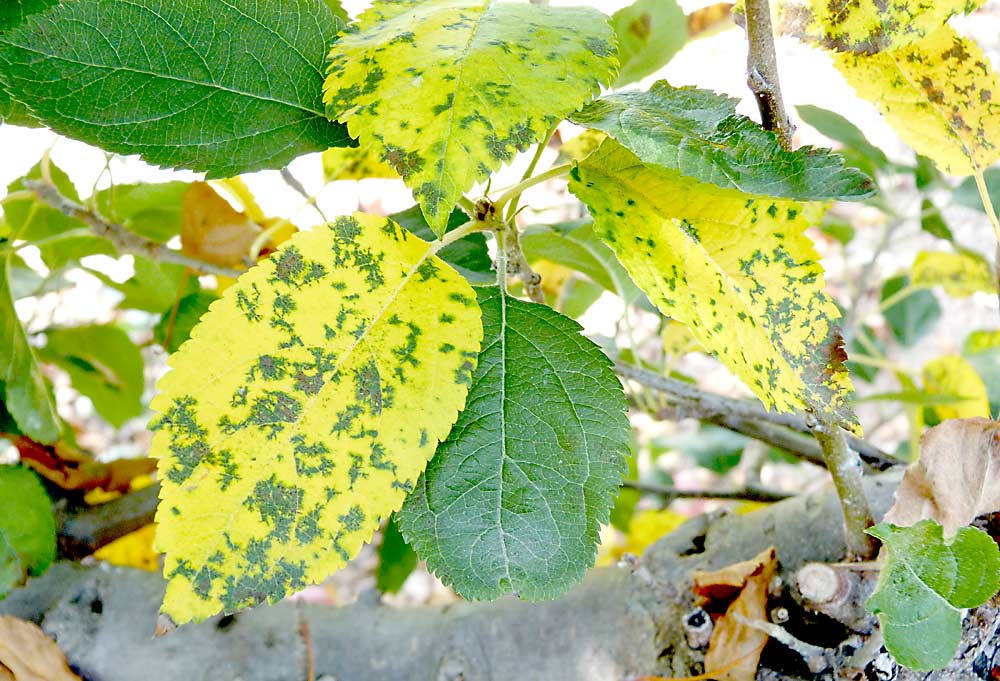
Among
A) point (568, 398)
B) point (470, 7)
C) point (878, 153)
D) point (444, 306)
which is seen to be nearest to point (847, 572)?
point (568, 398)

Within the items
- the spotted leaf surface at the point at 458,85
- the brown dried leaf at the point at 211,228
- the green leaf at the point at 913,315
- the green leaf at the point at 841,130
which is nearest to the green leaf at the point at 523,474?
the spotted leaf surface at the point at 458,85

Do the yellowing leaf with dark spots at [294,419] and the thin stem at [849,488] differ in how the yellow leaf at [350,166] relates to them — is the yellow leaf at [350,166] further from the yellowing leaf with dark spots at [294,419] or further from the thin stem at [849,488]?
the thin stem at [849,488]

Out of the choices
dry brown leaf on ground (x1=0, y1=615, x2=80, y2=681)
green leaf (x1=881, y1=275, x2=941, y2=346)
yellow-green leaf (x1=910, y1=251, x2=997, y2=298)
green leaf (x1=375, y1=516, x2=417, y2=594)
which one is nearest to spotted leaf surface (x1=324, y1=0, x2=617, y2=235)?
dry brown leaf on ground (x1=0, y1=615, x2=80, y2=681)

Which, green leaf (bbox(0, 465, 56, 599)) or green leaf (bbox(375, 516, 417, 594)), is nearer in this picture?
green leaf (bbox(0, 465, 56, 599))

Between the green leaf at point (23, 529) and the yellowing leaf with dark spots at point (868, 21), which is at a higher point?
the yellowing leaf with dark spots at point (868, 21)

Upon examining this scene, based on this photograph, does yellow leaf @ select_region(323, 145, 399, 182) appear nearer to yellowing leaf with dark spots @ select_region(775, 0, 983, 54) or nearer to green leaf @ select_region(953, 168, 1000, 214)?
yellowing leaf with dark spots @ select_region(775, 0, 983, 54)

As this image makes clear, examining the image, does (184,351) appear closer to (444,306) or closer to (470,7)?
(444,306)

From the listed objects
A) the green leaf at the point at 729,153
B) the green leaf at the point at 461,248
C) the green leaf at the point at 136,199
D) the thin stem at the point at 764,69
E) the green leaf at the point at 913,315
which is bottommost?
the green leaf at the point at 913,315
